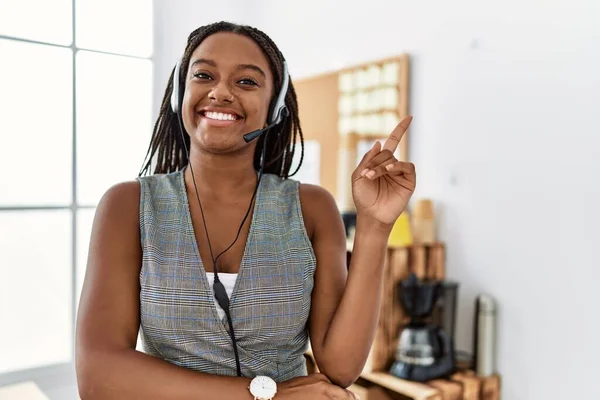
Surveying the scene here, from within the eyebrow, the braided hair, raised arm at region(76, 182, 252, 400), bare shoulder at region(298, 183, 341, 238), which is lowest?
raised arm at region(76, 182, 252, 400)

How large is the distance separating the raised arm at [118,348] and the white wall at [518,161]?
1.35 meters

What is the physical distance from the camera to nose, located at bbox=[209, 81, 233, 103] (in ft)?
2.91

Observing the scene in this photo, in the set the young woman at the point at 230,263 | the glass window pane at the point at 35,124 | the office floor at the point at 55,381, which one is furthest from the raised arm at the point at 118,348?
the office floor at the point at 55,381

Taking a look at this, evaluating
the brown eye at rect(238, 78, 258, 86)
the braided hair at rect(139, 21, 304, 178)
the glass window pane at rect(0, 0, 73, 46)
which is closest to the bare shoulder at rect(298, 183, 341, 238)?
the braided hair at rect(139, 21, 304, 178)

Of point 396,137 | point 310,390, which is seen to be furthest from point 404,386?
point 396,137

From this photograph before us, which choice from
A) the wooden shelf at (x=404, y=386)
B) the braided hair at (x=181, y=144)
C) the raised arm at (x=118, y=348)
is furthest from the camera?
the wooden shelf at (x=404, y=386)

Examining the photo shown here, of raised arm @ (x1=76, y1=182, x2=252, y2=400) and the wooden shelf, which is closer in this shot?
raised arm @ (x1=76, y1=182, x2=252, y2=400)

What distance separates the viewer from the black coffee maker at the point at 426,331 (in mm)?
1912

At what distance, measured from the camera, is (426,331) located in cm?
193

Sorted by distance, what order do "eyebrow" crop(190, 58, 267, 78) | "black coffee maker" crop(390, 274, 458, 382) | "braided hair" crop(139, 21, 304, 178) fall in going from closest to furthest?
"eyebrow" crop(190, 58, 267, 78) < "braided hair" crop(139, 21, 304, 178) < "black coffee maker" crop(390, 274, 458, 382)

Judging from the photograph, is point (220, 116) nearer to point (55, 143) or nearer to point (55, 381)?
point (55, 143)

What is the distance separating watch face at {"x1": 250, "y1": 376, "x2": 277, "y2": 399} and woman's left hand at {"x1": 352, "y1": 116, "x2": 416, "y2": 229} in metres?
0.32

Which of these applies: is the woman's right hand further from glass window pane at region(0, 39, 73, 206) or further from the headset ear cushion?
glass window pane at region(0, 39, 73, 206)

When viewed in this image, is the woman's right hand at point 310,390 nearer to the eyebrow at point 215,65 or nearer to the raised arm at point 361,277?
the raised arm at point 361,277
